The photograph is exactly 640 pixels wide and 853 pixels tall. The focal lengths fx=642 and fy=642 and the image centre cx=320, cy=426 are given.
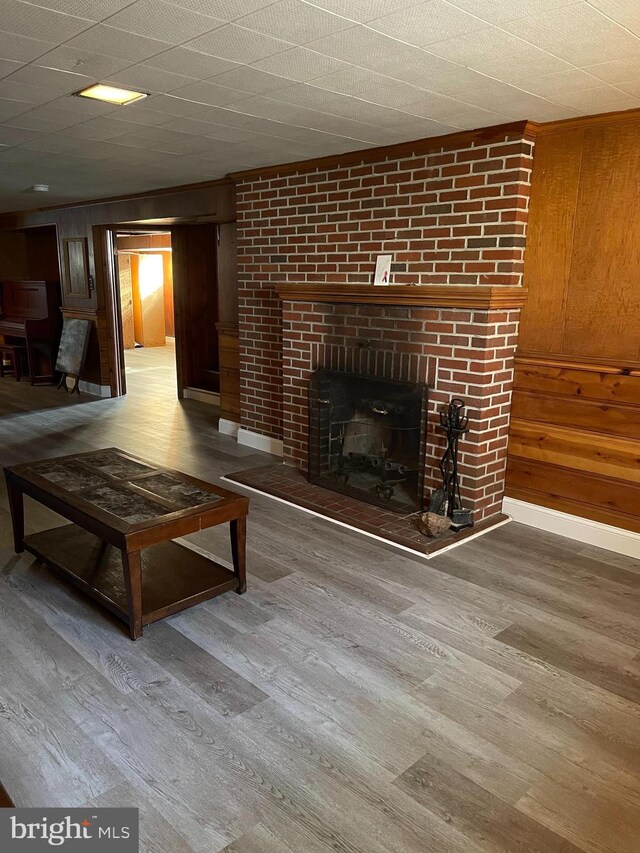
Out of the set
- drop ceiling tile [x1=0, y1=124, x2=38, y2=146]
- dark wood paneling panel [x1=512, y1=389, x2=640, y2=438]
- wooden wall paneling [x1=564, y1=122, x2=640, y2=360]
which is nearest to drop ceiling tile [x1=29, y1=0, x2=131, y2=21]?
drop ceiling tile [x1=0, y1=124, x2=38, y2=146]

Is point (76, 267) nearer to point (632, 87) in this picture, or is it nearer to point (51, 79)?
point (51, 79)

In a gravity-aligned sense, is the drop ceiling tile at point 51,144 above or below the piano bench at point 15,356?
above

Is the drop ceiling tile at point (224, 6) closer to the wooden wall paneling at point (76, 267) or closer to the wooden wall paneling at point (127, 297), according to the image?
the wooden wall paneling at point (76, 267)

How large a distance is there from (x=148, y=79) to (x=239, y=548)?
189cm

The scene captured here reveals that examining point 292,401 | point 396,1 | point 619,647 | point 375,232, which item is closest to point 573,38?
point 396,1

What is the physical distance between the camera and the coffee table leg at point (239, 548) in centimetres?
265

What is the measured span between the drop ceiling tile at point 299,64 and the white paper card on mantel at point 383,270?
4.63 ft

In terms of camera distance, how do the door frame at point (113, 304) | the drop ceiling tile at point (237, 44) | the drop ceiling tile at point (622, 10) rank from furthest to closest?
the door frame at point (113, 304) < the drop ceiling tile at point (237, 44) < the drop ceiling tile at point (622, 10)

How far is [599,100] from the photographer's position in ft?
8.85

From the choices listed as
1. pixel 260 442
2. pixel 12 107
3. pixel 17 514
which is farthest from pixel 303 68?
pixel 260 442

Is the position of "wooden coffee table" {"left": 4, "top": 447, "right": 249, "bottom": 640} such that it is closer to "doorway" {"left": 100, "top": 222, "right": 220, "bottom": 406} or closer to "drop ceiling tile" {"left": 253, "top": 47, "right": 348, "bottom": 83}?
"drop ceiling tile" {"left": 253, "top": 47, "right": 348, "bottom": 83}

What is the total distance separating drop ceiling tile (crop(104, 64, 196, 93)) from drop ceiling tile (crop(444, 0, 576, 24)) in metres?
1.13

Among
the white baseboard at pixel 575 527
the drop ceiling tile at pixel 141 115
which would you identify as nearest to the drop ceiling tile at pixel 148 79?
the drop ceiling tile at pixel 141 115

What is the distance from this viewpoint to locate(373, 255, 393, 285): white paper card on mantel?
3744 millimetres
